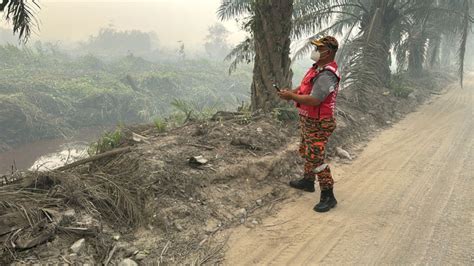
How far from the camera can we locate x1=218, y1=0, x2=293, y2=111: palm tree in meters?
5.78

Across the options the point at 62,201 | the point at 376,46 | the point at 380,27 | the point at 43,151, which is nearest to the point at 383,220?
the point at 62,201

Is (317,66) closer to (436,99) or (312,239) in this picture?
(312,239)

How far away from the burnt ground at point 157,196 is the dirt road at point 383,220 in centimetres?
26

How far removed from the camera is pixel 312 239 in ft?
11.6

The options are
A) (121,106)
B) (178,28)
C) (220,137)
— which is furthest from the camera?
(178,28)

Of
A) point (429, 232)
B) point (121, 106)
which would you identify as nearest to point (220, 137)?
point (429, 232)

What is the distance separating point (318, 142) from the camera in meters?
3.91

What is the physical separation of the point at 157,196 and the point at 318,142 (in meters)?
1.70

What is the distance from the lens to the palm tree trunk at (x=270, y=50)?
5.77 meters

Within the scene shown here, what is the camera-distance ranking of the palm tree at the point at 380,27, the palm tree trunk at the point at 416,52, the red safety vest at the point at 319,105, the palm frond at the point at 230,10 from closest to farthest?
1. the red safety vest at the point at 319,105
2. the palm tree at the point at 380,27
3. the palm tree trunk at the point at 416,52
4. the palm frond at the point at 230,10

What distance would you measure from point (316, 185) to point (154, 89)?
1695cm

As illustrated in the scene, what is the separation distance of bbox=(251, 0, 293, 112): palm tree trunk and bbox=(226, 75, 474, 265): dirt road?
1.66 metres

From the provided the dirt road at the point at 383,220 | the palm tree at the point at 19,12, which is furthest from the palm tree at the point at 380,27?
the palm tree at the point at 19,12

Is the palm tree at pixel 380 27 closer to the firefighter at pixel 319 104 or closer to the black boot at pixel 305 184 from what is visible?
the black boot at pixel 305 184
